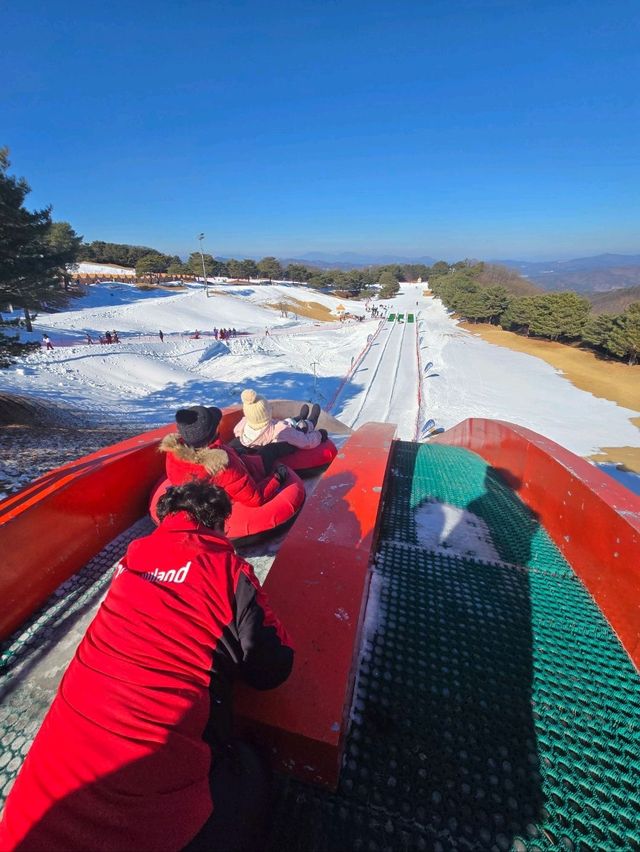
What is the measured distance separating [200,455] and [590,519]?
2.97 metres

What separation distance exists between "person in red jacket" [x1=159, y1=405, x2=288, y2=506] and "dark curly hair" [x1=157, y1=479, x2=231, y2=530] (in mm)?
1144

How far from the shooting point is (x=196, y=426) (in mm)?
3115

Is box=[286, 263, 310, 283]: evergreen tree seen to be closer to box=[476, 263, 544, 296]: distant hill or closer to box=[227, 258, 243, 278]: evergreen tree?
box=[227, 258, 243, 278]: evergreen tree

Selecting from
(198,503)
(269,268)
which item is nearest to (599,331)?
(198,503)

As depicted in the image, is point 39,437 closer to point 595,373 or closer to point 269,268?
point 595,373

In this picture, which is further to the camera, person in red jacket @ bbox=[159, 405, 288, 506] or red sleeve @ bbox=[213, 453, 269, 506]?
red sleeve @ bbox=[213, 453, 269, 506]

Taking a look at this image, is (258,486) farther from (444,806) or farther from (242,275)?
(242,275)

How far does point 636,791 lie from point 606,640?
37.5 inches

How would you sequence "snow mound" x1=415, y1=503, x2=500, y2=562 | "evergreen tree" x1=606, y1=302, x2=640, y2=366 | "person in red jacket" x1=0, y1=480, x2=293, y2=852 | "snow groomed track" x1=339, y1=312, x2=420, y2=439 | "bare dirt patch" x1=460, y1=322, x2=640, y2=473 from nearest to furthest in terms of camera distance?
"person in red jacket" x1=0, y1=480, x2=293, y2=852 < "snow mound" x1=415, y1=503, x2=500, y2=562 < "bare dirt patch" x1=460, y1=322, x2=640, y2=473 < "snow groomed track" x1=339, y1=312, x2=420, y2=439 < "evergreen tree" x1=606, y1=302, x2=640, y2=366

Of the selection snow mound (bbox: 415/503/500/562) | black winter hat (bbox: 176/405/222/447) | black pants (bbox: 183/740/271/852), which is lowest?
snow mound (bbox: 415/503/500/562)

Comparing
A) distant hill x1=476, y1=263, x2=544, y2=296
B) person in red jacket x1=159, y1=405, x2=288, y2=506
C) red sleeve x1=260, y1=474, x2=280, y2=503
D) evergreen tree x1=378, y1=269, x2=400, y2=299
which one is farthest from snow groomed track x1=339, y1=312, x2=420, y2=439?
evergreen tree x1=378, y1=269, x2=400, y2=299

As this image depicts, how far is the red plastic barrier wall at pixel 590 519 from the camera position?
2.46 metres

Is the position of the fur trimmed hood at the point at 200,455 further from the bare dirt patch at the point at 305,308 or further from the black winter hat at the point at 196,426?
the bare dirt patch at the point at 305,308

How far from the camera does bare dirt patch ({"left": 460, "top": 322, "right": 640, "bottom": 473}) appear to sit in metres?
16.1
